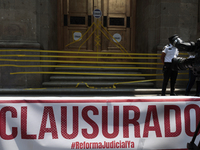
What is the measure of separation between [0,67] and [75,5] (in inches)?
188

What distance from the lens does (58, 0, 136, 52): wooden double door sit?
8797 mm

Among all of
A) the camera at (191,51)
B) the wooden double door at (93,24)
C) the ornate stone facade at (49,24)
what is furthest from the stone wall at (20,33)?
the camera at (191,51)

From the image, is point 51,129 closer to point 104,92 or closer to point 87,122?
point 87,122

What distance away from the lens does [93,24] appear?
8.94 meters

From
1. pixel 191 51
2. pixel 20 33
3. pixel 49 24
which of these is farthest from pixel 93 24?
pixel 191 51

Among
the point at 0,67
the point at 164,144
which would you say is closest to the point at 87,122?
the point at 164,144

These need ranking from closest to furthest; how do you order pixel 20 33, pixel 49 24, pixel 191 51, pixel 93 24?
pixel 191 51 < pixel 20 33 < pixel 49 24 < pixel 93 24

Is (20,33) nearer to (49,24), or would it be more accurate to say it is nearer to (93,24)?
(49,24)

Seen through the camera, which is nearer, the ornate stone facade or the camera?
the camera

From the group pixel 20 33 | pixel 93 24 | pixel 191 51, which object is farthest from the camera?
pixel 93 24

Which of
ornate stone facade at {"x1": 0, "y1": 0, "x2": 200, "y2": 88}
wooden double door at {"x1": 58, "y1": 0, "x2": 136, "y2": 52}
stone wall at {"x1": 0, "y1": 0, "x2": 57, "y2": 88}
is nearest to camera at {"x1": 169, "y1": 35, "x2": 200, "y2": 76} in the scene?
ornate stone facade at {"x1": 0, "y1": 0, "x2": 200, "y2": 88}

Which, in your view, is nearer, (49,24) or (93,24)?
(49,24)

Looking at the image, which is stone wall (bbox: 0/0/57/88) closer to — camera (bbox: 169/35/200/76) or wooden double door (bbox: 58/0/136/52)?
wooden double door (bbox: 58/0/136/52)

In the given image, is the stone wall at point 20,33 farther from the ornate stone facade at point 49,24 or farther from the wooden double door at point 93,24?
the wooden double door at point 93,24
